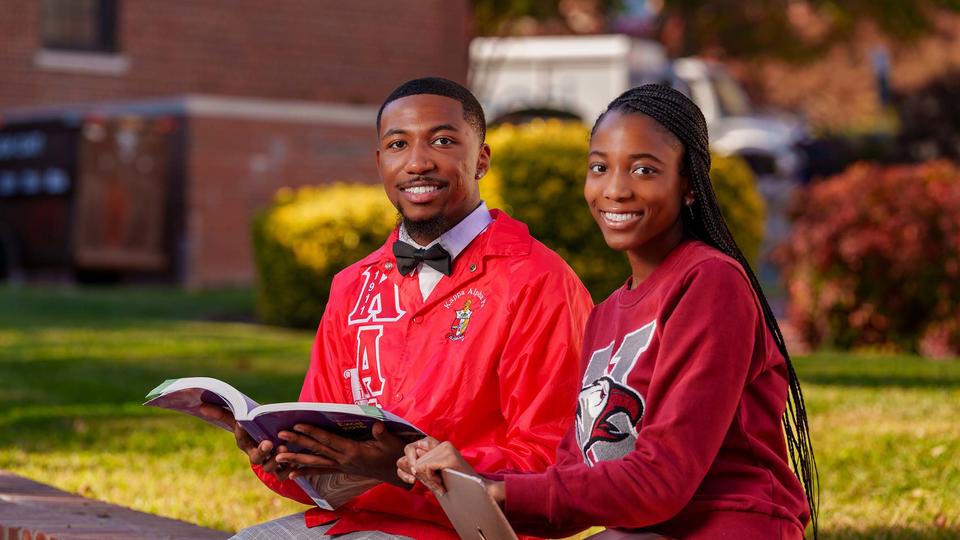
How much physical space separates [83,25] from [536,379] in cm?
1881

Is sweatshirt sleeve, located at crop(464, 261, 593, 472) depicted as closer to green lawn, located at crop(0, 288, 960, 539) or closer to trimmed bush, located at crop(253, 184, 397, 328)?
green lawn, located at crop(0, 288, 960, 539)

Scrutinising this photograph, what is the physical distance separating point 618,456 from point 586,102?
24.5 meters

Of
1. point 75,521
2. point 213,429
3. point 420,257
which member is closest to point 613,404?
point 420,257

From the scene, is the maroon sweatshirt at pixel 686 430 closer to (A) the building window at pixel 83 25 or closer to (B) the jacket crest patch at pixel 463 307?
(B) the jacket crest patch at pixel 463 307

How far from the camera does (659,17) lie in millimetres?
33156

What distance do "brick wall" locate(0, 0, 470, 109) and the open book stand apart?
17675 mm

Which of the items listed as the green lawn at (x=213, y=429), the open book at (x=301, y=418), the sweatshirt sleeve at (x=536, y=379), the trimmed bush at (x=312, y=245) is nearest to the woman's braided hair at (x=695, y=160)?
the sweatshirt sleeve at (x=536, y=379)

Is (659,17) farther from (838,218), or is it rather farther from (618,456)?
(618,456)

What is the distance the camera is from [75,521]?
4598mm

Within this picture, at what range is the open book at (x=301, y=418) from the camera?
2.99m

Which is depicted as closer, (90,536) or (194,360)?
(90,536)

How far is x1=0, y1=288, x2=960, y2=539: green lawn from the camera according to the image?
565 centimetres

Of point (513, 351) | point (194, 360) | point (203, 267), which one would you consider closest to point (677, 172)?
point (513, 351)

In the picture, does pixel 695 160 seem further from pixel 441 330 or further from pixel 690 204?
pixel 441 330
